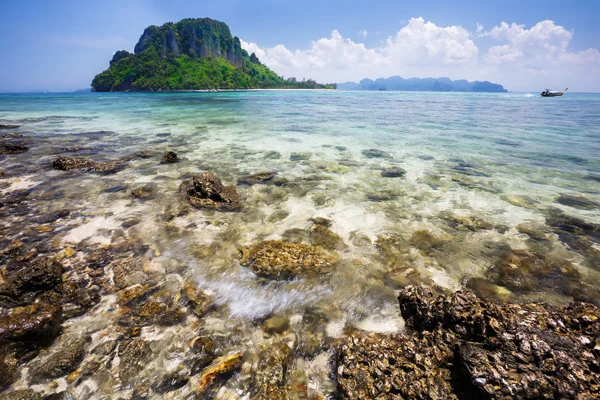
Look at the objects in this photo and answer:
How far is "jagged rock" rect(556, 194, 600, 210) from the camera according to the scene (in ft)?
27.3

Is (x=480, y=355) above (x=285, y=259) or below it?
above

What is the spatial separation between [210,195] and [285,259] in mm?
3806

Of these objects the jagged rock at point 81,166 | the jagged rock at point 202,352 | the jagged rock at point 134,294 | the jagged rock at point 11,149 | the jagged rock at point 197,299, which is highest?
the jagged rock at point 11,149

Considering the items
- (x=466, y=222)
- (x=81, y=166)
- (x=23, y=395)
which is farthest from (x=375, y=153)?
(x=23, y=395)

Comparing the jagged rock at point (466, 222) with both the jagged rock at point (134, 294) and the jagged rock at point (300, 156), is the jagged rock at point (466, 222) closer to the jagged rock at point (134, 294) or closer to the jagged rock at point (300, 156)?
the jagged rock at point (134, 294)

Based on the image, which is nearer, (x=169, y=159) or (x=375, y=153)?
(x=169, y=159)

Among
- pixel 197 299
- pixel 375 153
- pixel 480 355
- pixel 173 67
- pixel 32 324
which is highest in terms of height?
pixel 173 67

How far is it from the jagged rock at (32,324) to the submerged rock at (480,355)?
13.4 ft

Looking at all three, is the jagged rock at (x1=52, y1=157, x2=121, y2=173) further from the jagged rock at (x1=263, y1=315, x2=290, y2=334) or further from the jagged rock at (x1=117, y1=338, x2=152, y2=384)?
the jagged rock at (x1=263, y1=315, x2=290, y2=334)

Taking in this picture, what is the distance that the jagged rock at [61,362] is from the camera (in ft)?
10.4

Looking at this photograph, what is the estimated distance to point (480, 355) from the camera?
2648 millimetres

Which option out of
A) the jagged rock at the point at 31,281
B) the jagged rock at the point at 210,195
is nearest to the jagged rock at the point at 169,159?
the jagged rock at the point at 210,195

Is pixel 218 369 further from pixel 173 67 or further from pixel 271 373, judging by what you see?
pixel 173 67

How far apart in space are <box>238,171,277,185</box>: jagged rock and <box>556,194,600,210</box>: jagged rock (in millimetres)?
10267
